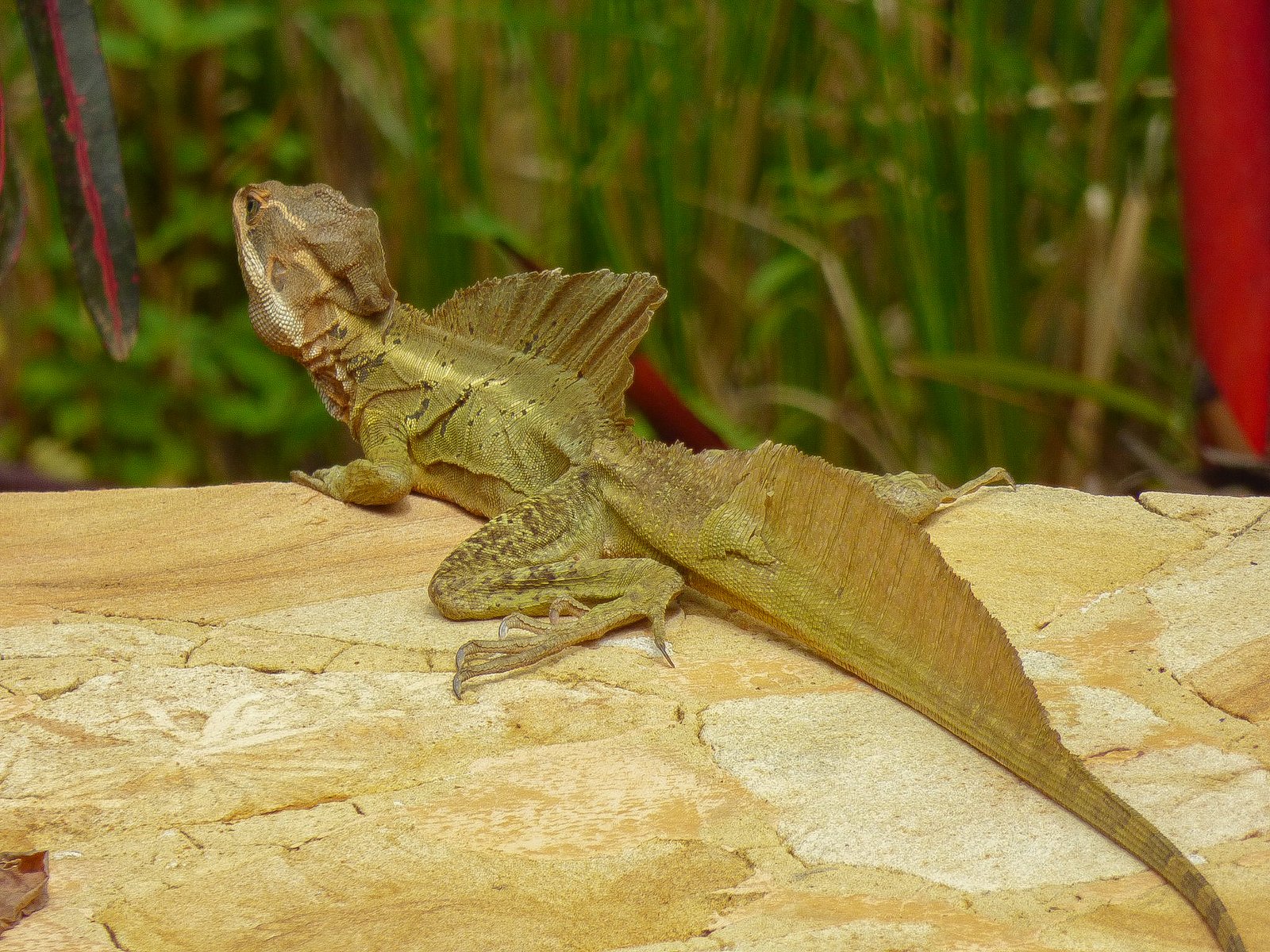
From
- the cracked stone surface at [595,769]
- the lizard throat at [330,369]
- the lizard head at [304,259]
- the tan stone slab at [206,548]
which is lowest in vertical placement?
the cracked stone surface at [595,769]

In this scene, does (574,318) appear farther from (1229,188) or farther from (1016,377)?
(1229,188)

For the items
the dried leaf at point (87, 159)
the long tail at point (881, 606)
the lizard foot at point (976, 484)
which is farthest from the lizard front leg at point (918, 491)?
the dried leaf at point (87, 159)

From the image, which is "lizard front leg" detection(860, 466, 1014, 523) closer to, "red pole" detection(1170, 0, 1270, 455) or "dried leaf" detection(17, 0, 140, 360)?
"red pole" detection(1170, 0, 1270, 455)

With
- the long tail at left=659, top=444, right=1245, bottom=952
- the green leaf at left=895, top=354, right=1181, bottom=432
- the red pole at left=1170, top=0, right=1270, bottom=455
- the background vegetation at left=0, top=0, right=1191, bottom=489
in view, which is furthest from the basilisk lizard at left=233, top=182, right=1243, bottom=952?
the background vegetation at left=0, top=0, right=1191, bottom=489

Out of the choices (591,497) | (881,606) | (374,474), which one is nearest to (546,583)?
(591,497)

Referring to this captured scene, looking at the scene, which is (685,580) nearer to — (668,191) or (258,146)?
(668,191)

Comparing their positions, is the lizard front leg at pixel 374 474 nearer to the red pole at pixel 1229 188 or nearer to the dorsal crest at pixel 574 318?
the dorsal crest at pixel 574 318
